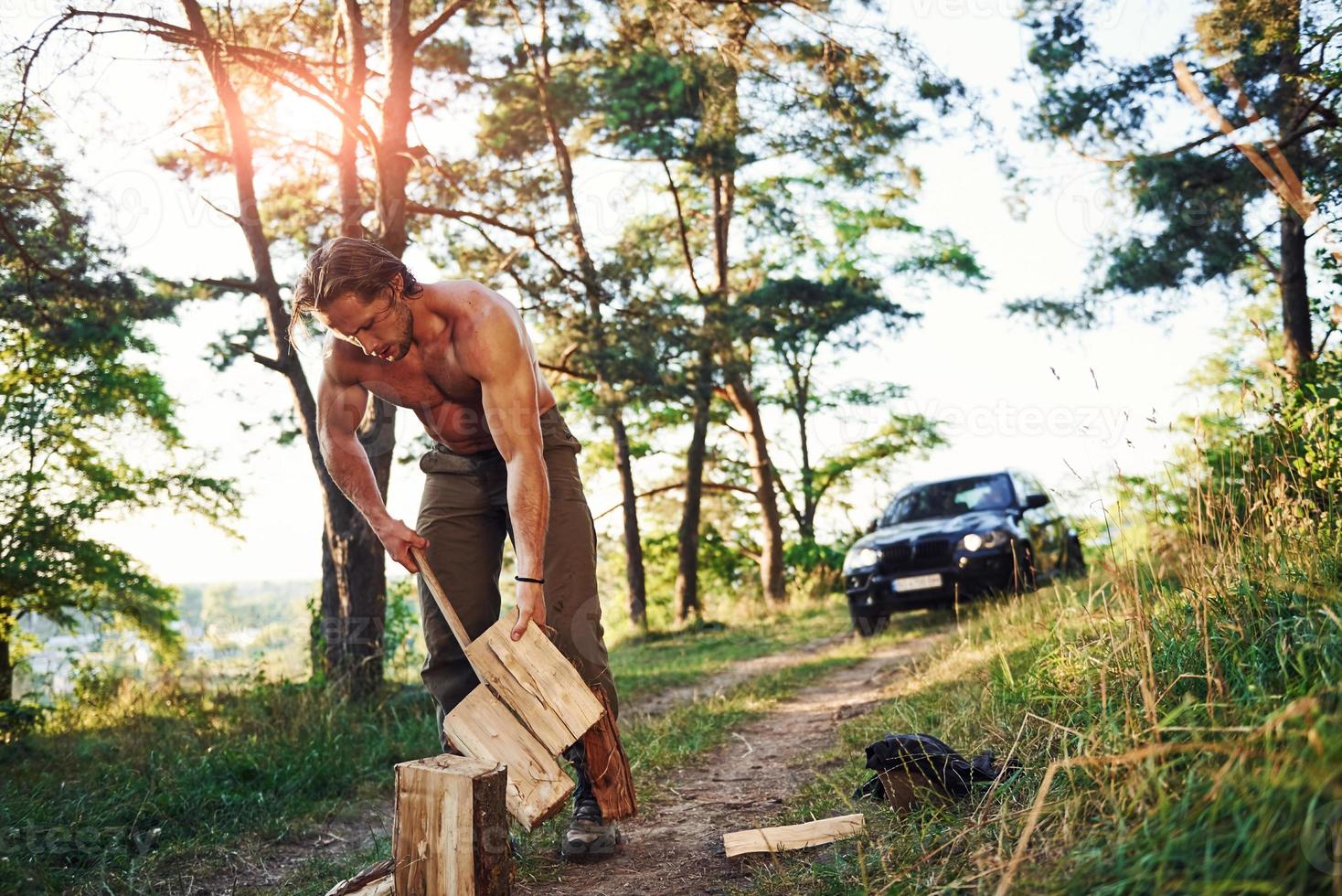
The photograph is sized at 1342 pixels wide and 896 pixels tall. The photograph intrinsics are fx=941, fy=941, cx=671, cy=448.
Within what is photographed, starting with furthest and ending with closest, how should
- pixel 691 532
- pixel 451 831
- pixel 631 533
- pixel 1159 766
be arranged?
pixel 691 532 → pixel 631 533 → pixel 451 831 → pixel 1159 766

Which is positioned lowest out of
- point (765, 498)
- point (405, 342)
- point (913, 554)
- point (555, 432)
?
point (913, 554)

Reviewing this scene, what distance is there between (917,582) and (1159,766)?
7.22 metres

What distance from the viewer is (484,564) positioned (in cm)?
347

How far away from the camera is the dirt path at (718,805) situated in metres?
3.02

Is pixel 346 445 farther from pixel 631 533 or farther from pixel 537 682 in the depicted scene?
pixel 631 533

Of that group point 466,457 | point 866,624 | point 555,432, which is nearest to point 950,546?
point 866,624

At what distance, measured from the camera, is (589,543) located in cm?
347

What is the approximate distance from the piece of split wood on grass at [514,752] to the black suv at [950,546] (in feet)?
20.6

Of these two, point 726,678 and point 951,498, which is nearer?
point 726,678

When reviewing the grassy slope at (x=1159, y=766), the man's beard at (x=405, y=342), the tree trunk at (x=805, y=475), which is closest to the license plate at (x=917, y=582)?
the grassy slope at (x=1159, y=766)

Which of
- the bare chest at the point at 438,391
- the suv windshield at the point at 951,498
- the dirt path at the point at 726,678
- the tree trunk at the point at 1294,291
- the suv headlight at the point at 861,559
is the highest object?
the tree trunk at the point at 1294,291

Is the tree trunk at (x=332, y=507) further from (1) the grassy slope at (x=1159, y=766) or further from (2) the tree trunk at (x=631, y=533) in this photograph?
→ (2) the tree trunk at (x=631, y=533)

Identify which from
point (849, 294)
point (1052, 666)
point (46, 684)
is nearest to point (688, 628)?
point (849, 294)

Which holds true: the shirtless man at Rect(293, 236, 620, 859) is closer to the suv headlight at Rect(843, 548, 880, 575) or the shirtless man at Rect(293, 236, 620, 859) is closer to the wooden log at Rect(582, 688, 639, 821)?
the wooden log at Rect(582, 688, 639, 821)
